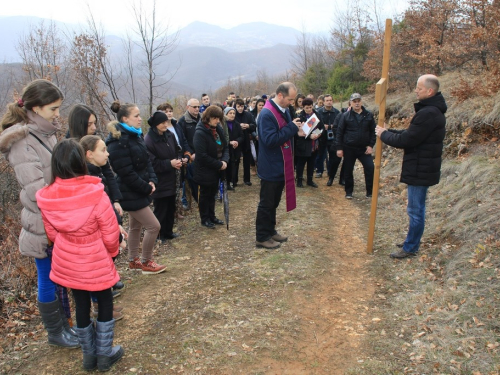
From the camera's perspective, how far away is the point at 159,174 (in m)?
5.51

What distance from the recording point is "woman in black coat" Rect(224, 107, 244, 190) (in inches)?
327

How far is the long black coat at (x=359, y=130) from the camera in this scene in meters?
7.52

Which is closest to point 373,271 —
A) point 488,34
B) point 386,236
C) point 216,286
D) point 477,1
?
point 386,236

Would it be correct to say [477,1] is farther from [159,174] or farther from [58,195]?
[58,195]

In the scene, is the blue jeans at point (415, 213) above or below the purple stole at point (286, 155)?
below

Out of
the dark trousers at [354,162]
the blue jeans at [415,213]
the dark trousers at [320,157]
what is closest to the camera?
the blue jeans at [415,213]

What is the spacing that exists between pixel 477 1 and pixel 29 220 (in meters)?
11.0

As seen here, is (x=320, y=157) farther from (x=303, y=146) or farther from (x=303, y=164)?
(x=303, y=146)

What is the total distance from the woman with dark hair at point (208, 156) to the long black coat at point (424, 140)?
271 cm

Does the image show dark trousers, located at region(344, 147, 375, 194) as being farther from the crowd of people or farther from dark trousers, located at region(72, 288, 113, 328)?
dark trousers, located at region(72, 288, 113, 328)

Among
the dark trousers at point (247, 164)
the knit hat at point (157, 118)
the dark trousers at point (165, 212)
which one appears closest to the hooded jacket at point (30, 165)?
the knit hat at point (157, 118)

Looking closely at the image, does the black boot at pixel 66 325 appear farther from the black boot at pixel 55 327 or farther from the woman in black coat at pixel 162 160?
the woman in black coat at pixel 162 160

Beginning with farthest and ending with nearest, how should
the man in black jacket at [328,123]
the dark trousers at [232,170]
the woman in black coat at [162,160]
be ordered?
the man in black jacket at [328,123], the dark trousers at [232,170], the woman in black coat at [162,160]

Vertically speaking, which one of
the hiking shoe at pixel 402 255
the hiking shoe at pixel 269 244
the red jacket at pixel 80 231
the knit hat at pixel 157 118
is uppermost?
the knit hat at pixel 157 118
